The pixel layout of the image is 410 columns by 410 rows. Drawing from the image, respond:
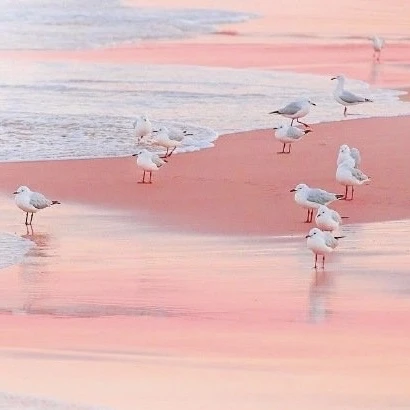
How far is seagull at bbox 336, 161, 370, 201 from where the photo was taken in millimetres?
12391

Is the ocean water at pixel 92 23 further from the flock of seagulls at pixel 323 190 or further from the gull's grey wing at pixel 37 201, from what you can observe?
the gull's grey wing at pixel 37 201

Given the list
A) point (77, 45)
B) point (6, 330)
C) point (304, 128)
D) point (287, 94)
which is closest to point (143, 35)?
point (77, 45)

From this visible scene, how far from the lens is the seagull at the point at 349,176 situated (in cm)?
1239

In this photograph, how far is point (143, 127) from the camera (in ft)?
51.4

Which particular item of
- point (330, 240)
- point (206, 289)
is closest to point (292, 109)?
point (330, 240)

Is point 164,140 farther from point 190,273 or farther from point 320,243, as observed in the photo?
point 190,273

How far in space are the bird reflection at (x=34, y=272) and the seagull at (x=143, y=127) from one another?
4676 mm

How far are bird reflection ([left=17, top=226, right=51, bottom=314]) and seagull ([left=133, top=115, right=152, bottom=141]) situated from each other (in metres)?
4.68

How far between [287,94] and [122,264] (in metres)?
11.1

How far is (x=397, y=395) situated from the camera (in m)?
6.49

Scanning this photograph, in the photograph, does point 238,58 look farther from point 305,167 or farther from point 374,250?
point 374,250

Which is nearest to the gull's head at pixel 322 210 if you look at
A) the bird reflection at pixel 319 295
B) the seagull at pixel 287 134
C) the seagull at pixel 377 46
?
the bird reflection at pixel 319 295

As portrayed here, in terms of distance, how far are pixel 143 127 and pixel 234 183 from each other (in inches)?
105

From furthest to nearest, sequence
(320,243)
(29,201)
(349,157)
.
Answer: (349,157) < (29,201) < (320,243)
